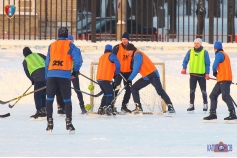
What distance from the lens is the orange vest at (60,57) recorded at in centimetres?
1404

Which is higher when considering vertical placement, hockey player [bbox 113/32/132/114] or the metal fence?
the metal fence

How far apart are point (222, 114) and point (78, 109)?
3.12 metres

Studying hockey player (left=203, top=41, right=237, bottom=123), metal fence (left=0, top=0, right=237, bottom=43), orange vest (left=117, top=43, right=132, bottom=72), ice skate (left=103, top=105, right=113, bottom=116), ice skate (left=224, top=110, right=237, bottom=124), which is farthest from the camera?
metal fence (left=0, top=0, right=237, bottom=43)

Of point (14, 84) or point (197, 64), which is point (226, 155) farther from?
point (14, 84)

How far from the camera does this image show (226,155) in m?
11.3

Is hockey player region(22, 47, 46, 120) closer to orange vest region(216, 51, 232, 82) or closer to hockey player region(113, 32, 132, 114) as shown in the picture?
hockey player region(113, 32, 132, 114)

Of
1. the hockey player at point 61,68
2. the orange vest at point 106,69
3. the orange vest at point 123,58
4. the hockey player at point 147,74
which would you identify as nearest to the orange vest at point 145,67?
the hockey player at point 147,74

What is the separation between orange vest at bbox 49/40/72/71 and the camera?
46.1 ft

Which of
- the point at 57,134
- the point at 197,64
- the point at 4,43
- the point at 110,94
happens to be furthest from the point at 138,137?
the point at 4,43

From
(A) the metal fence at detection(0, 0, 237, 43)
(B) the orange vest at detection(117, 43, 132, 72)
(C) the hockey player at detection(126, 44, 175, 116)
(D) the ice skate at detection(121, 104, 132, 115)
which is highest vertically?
(A) the metal fence at detection(0, 0, 237, 43)

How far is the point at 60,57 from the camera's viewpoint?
1406cm

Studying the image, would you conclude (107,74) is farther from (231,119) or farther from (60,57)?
(60,57)

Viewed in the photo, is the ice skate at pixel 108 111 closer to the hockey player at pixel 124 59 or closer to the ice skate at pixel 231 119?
the hockey player at pixel 124 59

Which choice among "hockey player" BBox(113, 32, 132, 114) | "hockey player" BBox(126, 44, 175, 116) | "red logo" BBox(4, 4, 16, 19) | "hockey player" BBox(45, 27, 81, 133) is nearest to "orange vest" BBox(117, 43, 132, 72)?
"hockey player" BBox(113, 32, 132, 114)
